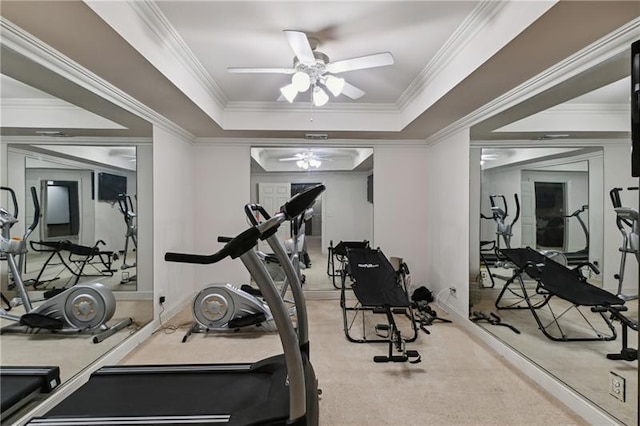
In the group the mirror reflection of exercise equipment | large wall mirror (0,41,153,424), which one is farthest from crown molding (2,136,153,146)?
the mirror reflection of exercise equipment

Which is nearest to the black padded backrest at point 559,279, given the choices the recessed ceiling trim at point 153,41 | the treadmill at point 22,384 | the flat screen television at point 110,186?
the recessed ceiling trim at point 153,41

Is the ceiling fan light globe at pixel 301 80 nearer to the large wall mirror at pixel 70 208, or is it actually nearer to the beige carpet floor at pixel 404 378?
the large wall mirror at pixel 70 208

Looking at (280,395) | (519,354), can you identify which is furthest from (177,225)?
(519,354)

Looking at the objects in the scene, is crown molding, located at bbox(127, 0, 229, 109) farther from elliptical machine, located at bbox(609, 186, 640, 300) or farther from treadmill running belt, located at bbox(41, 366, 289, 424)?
elliptical machine, located at bbox(609, 186, 640, 300)

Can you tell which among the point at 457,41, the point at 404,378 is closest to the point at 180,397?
the point at 404,378

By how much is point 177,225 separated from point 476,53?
3465mm

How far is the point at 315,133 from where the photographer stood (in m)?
4.05

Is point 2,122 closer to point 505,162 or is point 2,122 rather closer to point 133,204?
point 133,204

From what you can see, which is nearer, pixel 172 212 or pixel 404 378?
pixel 404 378

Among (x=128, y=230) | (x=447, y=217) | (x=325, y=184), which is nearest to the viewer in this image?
(x=128, y=230)

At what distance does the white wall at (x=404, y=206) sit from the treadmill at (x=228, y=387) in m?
2.82

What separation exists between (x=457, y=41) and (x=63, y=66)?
106 inches

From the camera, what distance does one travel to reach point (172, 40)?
2213mm

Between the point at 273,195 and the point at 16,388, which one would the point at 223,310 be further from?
the point at 273,195
